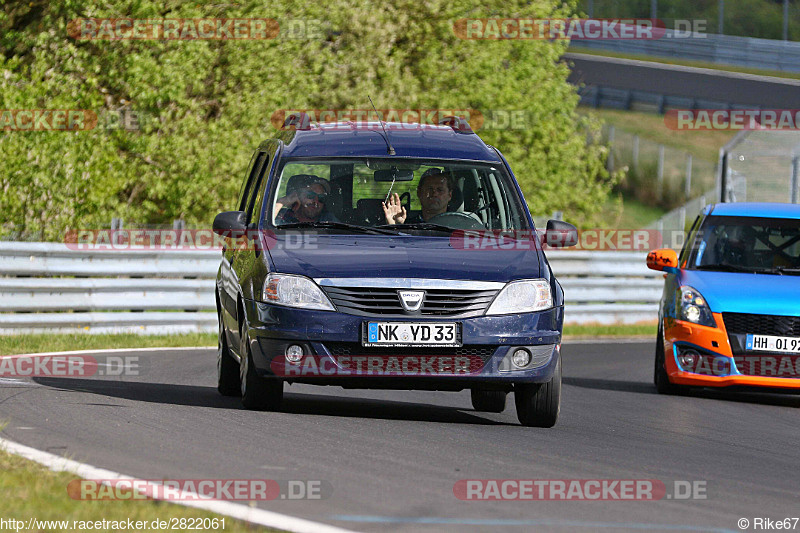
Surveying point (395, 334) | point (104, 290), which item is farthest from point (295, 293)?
point (104, 290)

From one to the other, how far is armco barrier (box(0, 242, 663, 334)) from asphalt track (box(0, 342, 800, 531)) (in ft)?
13.3

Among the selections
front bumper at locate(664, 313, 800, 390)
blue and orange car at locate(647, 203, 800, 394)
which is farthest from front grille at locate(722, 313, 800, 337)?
front bumper at locate(664, 313, 800, 390)

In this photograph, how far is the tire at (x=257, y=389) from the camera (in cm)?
929

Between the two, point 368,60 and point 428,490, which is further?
point 368,60

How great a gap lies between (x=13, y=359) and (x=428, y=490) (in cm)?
774

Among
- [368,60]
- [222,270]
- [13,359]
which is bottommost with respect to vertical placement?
[13,359]

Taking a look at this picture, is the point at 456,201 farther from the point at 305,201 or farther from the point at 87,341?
the point at 87,341

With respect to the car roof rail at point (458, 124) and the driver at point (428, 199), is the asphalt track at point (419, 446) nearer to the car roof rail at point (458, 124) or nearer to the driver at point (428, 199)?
the driver at point (428, 199)

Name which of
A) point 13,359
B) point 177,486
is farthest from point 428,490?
point 13,359

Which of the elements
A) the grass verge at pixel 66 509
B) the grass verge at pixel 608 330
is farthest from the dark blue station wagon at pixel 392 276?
the grass verge at pixel 608 330

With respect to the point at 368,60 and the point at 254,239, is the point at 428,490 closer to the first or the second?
the point at 254,239

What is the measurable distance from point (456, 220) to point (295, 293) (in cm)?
153

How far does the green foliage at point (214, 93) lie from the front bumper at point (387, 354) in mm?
11203

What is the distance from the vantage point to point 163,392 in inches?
426
